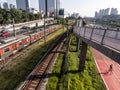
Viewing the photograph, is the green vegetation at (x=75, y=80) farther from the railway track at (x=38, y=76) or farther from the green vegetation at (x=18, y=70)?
the green vegetation at (x=18, y=70)

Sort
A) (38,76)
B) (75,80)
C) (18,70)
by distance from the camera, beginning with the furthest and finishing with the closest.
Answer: (18,70) < (75,80) < (38,76)

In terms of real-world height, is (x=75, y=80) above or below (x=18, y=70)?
below

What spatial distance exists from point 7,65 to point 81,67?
48.0ft

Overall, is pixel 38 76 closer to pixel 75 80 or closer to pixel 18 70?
pixel 18 70

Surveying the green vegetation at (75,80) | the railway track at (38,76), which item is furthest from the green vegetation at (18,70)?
the green vegetation at (75,80)

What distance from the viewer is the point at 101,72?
3219cm

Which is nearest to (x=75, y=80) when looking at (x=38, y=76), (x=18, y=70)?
(x=38, y=76)

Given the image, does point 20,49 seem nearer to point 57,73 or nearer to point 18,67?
point 18,67

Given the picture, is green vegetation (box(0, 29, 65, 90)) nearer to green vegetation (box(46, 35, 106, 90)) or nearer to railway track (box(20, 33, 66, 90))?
railway track (box(20, 33, 66, 90))

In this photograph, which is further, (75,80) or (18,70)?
(18,70)

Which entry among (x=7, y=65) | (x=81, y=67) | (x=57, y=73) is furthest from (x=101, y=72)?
(x=7, y=65)

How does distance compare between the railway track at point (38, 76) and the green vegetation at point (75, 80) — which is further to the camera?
the green vegetation at point (75, 80)

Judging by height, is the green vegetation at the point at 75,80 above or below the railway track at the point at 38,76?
below

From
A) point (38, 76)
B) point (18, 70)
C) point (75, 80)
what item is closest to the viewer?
point (38, 76)
